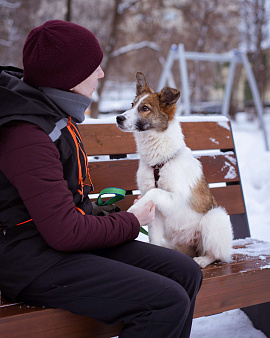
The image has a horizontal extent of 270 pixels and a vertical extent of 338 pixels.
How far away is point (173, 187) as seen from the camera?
237cm

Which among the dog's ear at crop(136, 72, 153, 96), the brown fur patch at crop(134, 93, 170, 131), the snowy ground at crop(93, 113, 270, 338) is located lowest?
the snowy ground at crop(93, 113, 270, 338)

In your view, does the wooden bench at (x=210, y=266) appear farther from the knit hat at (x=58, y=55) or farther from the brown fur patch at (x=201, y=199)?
Answer: the knit hat at (x=58, y=55)

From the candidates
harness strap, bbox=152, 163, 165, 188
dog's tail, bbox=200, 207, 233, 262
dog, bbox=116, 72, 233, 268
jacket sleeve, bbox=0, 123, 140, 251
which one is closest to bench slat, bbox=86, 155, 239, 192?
dog, bbox=116, 72, 233, 268

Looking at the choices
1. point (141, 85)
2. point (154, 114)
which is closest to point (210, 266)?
point (154, 114)

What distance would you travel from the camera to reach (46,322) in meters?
1.58

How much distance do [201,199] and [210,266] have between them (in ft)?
1.50

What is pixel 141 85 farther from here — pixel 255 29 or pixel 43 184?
pixel 255 29

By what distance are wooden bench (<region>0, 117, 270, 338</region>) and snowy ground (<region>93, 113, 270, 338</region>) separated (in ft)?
0.47

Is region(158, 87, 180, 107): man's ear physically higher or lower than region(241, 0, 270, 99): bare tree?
lower

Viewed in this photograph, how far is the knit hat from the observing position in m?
1.56

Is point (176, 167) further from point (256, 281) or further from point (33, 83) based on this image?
point (33, 83)

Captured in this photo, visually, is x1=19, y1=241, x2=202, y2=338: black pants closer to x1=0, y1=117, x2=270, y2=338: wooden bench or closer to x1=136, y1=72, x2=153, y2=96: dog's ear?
x1=0, y1=117, x2=270, y2=338: wooden bench

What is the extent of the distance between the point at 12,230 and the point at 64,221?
247 mm

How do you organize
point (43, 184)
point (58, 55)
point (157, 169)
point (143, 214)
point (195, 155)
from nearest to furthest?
1. point (43, 184)
2. point (58, 55)
3. point (143, 214)
4. point (157, 169)
5. point (195, 155)
